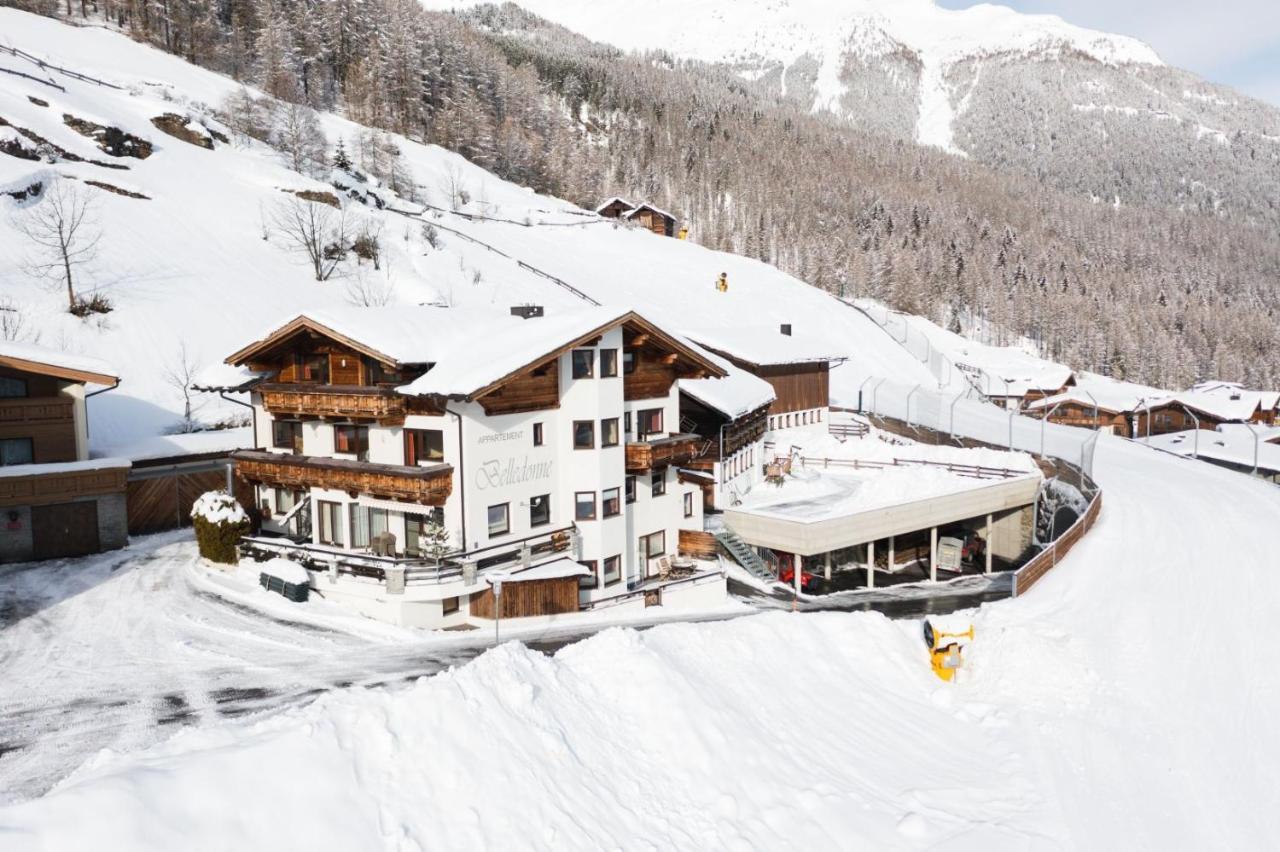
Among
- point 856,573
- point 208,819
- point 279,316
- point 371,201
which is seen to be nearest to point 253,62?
point 371,201

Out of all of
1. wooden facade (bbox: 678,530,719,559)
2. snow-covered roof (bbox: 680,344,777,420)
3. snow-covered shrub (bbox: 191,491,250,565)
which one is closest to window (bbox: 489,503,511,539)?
snow-covered shrub (bbox: 191,491,250,565)

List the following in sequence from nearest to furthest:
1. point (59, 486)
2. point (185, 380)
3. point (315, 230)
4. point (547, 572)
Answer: point (547, 572) → point (59, 486) → point (185, 380) → point (315, 230)

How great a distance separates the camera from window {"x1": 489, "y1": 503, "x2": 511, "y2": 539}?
85.1 feet

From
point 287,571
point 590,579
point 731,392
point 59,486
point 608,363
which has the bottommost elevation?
point 590,579

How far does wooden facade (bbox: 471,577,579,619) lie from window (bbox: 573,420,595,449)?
4.89 m

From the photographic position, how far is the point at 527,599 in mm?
24266

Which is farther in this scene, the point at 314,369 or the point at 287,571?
the point at 314,369

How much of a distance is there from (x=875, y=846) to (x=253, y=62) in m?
122

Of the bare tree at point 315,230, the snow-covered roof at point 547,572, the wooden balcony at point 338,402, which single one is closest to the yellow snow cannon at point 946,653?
the snow-covered roof at point 547,572

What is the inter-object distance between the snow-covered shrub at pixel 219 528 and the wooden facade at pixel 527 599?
8793 mm

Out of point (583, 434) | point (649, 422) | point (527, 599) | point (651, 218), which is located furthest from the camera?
point (651, 218)

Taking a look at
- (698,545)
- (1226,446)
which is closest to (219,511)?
(698,545)

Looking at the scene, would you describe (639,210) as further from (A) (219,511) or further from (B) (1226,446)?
(A) (219,511)

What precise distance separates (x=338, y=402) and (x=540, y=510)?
298 inches
